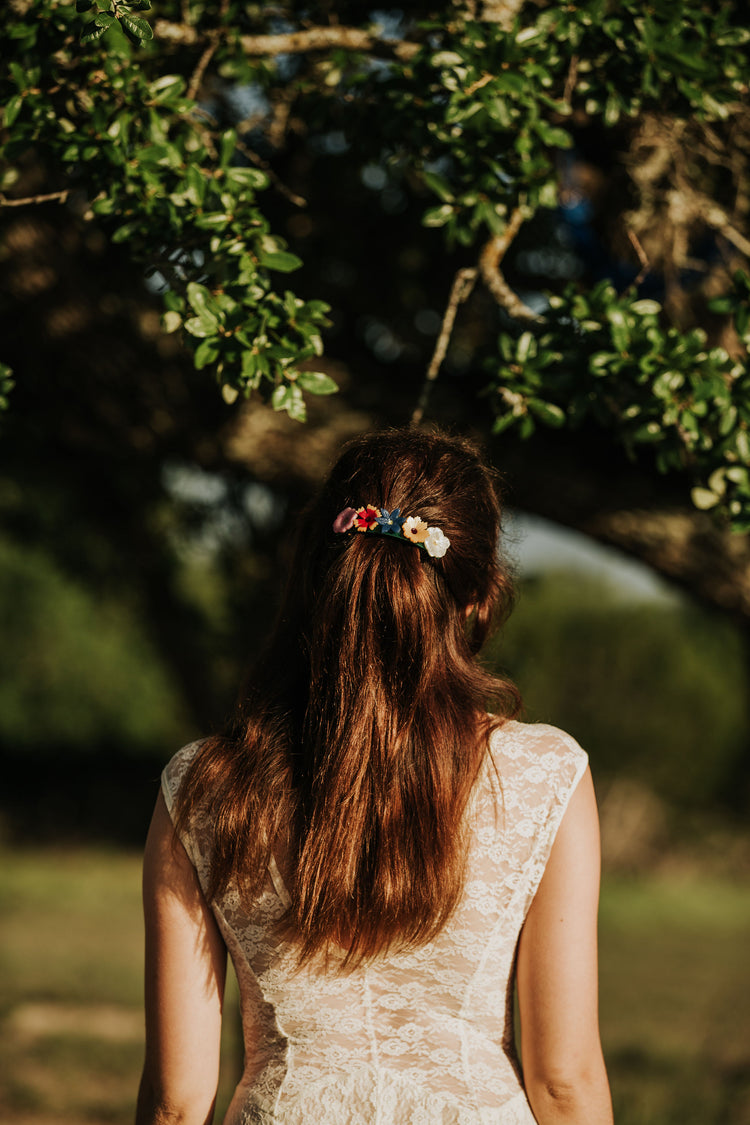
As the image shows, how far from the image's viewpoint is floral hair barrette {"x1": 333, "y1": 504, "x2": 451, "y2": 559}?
1.56 metres

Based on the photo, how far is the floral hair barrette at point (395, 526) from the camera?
1.56m

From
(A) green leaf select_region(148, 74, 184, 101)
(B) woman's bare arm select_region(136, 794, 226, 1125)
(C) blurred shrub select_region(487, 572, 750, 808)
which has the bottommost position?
(C) blurred shrub select_region(487, 572, 750, 808)

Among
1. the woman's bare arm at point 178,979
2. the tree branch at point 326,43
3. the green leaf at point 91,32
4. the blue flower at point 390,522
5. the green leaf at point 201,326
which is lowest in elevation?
the woman's bare arm at point 178,979

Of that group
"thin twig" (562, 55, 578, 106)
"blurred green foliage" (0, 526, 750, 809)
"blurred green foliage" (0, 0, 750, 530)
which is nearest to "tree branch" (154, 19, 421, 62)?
"blurred green foliage" (0, 0, 750, 530)

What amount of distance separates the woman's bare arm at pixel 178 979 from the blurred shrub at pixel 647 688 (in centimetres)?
1072

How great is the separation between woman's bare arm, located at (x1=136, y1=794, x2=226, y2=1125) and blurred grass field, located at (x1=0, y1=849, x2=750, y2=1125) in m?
2.48

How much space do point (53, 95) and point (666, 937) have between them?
8832 millimetres

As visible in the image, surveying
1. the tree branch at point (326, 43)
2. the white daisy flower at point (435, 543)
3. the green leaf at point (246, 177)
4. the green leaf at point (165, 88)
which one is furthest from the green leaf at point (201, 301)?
the tree branch at point (326, 43)

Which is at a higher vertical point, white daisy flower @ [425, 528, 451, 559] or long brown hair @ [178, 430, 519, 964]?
white daisy flower @ [425, 528, 451, 559]

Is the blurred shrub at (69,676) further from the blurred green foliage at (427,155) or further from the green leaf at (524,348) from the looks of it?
the green leaf at (524,348)

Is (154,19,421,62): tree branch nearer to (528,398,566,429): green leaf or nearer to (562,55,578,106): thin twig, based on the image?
(562,55,578,106): thin twig

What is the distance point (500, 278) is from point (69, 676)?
462 inches

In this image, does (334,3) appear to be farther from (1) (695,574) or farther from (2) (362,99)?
(1) (695,574)

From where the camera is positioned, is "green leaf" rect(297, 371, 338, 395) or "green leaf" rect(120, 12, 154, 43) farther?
"green leaf" rect(297, 371, 338, 395)
